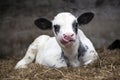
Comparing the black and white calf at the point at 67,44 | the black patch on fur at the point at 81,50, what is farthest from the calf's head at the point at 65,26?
the black patch on fur at the point at 81,50

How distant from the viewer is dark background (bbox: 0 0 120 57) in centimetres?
915

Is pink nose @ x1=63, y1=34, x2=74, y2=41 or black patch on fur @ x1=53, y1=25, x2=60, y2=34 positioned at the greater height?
black patch on fur @ x1=53, y1=25, x2=60, y2=34

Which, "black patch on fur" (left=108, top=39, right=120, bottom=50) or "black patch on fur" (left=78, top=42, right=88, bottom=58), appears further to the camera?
"black patch on fur" (left=108, top=39, right=120, bottom=50)

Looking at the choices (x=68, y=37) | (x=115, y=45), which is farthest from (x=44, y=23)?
(x=115, y=45)

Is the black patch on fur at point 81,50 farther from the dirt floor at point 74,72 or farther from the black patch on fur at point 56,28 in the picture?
the black patch on fur at point 56,28

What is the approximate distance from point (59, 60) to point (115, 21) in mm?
2987

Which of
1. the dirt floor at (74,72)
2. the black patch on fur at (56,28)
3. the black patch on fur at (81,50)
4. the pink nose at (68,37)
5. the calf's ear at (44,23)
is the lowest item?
the dirt floor at (74,72)

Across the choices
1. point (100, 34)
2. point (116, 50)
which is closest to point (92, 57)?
point (116, 50)

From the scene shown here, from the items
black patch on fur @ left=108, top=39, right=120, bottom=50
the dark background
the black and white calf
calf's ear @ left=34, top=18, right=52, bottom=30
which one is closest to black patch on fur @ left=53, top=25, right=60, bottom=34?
the black and white calf

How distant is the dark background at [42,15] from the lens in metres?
9.15

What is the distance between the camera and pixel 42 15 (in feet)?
30.2

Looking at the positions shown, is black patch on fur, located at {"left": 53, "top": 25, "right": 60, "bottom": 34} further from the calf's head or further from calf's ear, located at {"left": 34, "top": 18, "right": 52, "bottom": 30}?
calf's ear, located at {"left": 34, "top": 18, "right": 52, "bottom": 30}

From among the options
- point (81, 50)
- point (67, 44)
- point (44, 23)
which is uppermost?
point (44, 23)

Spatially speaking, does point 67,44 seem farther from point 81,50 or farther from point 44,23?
point 44,23
